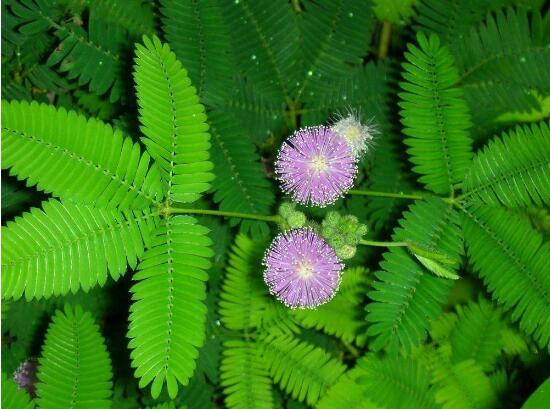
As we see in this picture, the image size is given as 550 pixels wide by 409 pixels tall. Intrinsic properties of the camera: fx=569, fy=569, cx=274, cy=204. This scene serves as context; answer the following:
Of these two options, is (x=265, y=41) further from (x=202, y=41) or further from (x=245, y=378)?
(x=245, y=378)

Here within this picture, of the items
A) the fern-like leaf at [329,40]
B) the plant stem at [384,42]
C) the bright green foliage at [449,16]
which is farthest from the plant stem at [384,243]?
the plant stem at [384,42]

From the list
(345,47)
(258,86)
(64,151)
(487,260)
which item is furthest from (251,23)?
(487,260)

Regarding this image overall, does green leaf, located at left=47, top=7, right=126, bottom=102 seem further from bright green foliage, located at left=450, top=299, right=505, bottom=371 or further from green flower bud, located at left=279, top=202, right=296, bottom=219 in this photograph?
bright green foliage, located at left=450, top=299, right=505, bottom=371

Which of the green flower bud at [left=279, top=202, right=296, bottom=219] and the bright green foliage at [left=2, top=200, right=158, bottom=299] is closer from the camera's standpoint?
the bright green foliage at [left=2, top=200, right=158, bottom=299]

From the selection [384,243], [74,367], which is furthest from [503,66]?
[74,367]

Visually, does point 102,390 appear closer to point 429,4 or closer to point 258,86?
point 258,86

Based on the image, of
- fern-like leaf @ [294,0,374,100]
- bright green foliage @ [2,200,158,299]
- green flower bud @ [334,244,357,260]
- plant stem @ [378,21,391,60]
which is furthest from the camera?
plant stem @ [378,21,391,60]

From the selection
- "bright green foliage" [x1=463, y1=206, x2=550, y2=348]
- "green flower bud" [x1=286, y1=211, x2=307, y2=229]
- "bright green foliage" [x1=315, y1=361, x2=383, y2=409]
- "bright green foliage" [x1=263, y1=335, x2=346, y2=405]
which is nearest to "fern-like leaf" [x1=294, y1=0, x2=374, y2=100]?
"green flower bud" [x1=286, y1=211, x2=307, y2=229]
